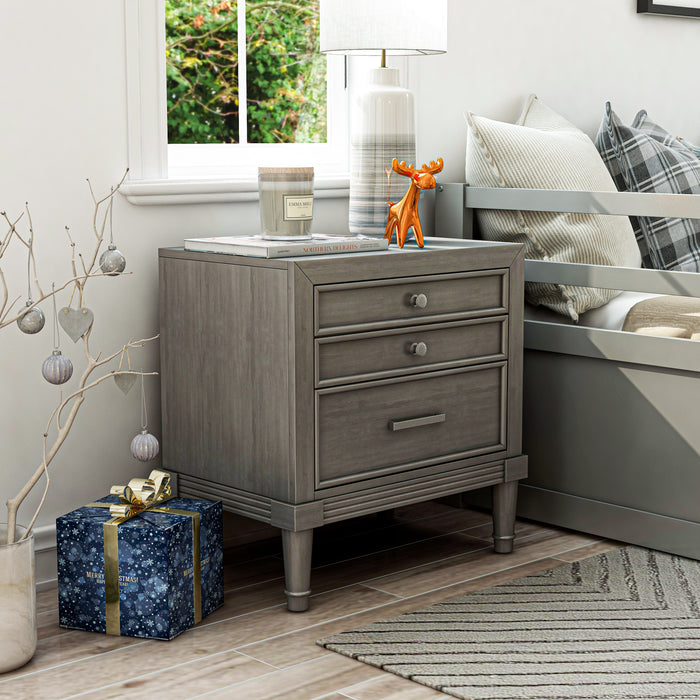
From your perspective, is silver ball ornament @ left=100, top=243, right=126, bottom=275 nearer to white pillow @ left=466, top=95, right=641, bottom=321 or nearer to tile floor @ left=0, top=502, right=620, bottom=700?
tile floor @ left=0, top=502, right=620, bottom=700

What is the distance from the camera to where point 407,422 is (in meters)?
2.06

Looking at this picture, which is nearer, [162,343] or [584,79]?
[162,343]

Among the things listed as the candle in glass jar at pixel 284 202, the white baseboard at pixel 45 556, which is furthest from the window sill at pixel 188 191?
the white baseboard at pixel 45 556

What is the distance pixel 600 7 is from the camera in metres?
3.04

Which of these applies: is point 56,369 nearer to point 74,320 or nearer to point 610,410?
point 74,320

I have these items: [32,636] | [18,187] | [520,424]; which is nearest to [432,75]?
[520,424]

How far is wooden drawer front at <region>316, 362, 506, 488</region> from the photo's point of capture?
76.7 inches

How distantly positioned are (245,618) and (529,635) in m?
0.52

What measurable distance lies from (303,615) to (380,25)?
3.99 ft

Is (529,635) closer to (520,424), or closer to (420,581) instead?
(420,581)

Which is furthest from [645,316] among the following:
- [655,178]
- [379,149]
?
[379,149]

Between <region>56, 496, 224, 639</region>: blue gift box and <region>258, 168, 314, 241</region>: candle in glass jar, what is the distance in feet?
1.83

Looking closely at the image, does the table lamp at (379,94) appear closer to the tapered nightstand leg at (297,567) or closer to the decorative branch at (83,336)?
the decorative branch at (83,336)

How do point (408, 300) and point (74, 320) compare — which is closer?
point (74, 320)
